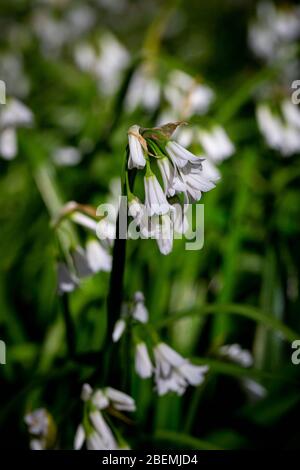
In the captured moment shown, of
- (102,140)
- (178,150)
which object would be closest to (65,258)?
(178,150)

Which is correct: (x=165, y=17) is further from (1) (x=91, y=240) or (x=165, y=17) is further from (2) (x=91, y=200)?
(1) (x=91, y=240)

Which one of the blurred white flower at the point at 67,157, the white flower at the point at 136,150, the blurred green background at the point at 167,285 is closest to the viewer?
the white flower at the point at 136,150

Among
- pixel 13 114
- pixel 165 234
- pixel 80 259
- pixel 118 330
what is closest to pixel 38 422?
pixel 118 330

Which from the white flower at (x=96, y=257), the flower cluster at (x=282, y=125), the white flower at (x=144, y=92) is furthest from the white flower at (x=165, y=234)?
the white flower at (x=144, y=92)

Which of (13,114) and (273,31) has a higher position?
(273,31)

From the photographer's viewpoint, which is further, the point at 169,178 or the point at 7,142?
the point at 7,142

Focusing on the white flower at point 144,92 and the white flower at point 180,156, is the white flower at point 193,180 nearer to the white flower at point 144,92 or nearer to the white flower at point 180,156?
the white flower at point 180,156

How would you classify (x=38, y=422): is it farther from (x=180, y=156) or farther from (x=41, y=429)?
(x=180, y=156)
